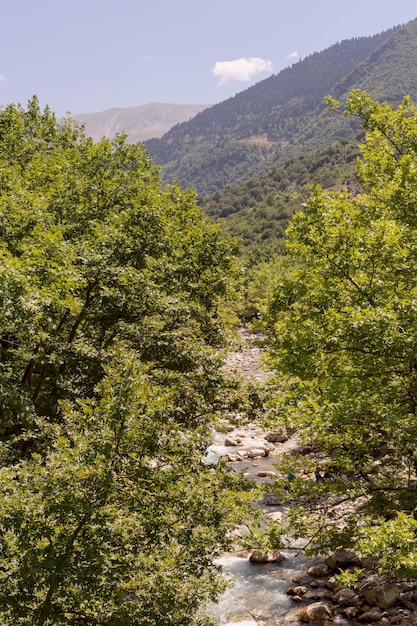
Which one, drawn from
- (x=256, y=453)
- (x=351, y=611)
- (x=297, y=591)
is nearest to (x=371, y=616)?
(x=351, y=611)

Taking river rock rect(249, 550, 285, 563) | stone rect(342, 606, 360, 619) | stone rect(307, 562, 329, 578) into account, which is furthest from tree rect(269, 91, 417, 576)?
river rock rect(249, 550, 285, 563)

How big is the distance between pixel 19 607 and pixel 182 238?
53.4ft

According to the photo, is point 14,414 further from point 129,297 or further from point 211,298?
point 211,298

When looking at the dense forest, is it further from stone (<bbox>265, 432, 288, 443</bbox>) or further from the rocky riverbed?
stone (<bbox>265, 432, 288, 443</bbox>)

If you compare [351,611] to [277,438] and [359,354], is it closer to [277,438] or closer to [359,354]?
[359,354]

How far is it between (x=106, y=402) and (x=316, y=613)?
499 inches

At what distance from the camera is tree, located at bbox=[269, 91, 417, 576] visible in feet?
36.5

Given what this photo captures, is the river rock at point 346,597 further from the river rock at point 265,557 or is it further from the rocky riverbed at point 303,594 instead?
the river rock at point 265,557

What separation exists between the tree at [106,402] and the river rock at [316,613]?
13.9ft

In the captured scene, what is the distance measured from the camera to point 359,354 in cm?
1339

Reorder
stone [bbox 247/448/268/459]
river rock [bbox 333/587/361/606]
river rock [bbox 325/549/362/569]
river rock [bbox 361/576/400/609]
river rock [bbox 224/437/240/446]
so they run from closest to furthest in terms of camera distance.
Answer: river rock [bbox 361/576/400/609]
river rock [bbox 333/587/361/606]
river rock [bbox 325/549/362/569]
stone [bbox 247/448/268/459]
river rock [bbox 224/437/240/446]

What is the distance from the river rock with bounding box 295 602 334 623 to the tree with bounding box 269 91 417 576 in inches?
138

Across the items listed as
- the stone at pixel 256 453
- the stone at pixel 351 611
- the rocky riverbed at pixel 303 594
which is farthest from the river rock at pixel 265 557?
the stone at pixel 256 453

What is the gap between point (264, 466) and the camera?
101 ft
